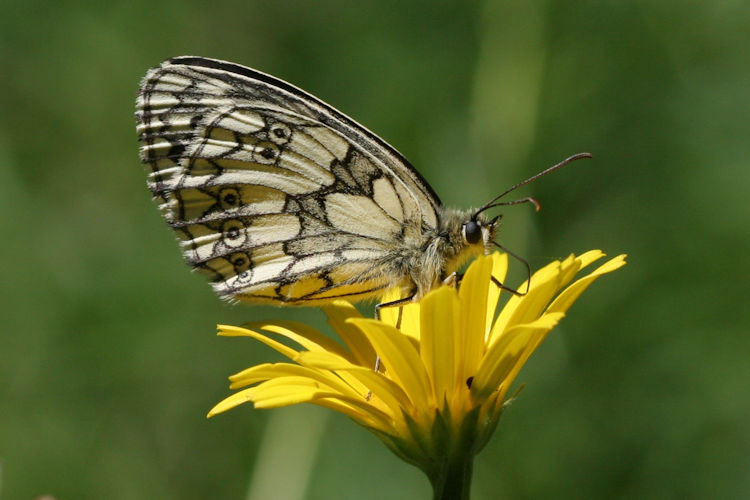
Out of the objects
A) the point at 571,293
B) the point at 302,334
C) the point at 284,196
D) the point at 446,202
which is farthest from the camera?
the point at 446,202

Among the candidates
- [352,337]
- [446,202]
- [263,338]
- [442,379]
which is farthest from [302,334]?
[446,202]

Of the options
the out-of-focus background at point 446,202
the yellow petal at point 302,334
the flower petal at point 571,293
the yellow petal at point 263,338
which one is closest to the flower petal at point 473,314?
the flower petal at point 571,293

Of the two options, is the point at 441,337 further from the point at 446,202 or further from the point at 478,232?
the point at 446,202

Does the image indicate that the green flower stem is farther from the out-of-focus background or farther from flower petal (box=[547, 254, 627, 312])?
the out-of-focus background

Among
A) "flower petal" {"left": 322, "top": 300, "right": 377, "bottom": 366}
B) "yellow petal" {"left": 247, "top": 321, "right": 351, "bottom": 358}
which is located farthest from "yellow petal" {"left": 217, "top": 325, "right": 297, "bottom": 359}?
"flower petal" {"left": 322, "top": 300, "right": 377, "bottom": 366}

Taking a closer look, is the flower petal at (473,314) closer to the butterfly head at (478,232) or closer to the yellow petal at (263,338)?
the yellow petal at (263,338)

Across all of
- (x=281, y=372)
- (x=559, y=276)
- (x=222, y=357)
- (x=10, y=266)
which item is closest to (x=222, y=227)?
(x=281, y=372)

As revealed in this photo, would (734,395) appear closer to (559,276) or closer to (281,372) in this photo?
(559,276)
